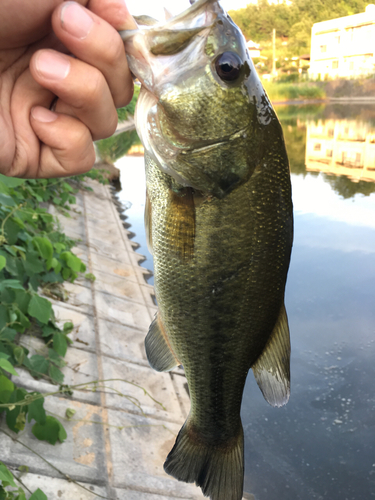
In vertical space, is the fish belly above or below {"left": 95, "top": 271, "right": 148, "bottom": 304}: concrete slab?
above

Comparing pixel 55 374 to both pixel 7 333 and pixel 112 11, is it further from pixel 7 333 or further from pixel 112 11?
pixel 112 11

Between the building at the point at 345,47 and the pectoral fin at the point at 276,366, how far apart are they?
48307mm

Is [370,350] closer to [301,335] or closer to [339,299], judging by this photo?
[301,335]

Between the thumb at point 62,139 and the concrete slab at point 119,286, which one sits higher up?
the thumb at point 62,139

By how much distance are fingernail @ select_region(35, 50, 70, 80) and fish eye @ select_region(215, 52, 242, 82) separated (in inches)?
16.5

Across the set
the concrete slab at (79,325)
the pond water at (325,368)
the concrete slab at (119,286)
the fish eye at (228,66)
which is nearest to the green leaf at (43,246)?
the concrete slab at (79,325)

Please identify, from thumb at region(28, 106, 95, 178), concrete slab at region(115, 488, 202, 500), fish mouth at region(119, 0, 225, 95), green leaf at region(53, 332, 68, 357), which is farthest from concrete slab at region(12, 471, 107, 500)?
fish mouth at region(119, 0, 225, 95)

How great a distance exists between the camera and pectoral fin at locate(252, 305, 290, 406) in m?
1.50

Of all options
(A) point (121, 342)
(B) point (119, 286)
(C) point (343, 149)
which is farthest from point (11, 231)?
(C) point (343, 149)

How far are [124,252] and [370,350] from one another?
4.20 m

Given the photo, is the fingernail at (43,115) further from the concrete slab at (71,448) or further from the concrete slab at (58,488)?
the concrete slab at (58,488)

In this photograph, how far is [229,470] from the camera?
1.61 meters

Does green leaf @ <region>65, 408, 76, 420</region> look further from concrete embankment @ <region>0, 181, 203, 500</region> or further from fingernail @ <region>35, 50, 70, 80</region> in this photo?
fingernail @ <region>35, 50, 70, 80</region>

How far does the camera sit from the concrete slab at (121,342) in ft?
13.9
